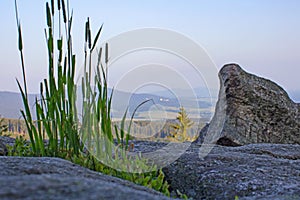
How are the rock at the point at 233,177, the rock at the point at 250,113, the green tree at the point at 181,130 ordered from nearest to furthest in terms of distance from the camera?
the rock at the point at 233,177 < the rock at the point at 250,113 < the green tree at the point at 181,130

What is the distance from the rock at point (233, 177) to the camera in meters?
2.65

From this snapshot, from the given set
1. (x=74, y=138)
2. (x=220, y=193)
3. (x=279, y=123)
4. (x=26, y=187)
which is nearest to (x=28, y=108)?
(x=74, y=138)

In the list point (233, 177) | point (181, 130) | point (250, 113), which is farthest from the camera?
point (181, 130)

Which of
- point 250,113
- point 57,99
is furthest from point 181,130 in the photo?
point 57,99

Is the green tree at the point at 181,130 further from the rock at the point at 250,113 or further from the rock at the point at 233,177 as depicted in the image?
the rock at the point at 233,177

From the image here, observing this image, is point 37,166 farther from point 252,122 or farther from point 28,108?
point 252,122

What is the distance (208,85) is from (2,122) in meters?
4.28

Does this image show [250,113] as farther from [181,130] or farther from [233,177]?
[233,177]

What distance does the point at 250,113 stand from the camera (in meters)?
6.45

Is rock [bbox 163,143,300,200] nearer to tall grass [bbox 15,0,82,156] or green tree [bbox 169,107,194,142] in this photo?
tall grass [bbox 15,0,82,156]

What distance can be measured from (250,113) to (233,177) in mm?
3668

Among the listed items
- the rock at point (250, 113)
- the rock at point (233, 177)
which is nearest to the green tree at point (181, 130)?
the rock at point (250, 113)

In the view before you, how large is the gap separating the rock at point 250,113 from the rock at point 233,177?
266 cm

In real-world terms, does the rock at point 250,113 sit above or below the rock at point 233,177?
above
